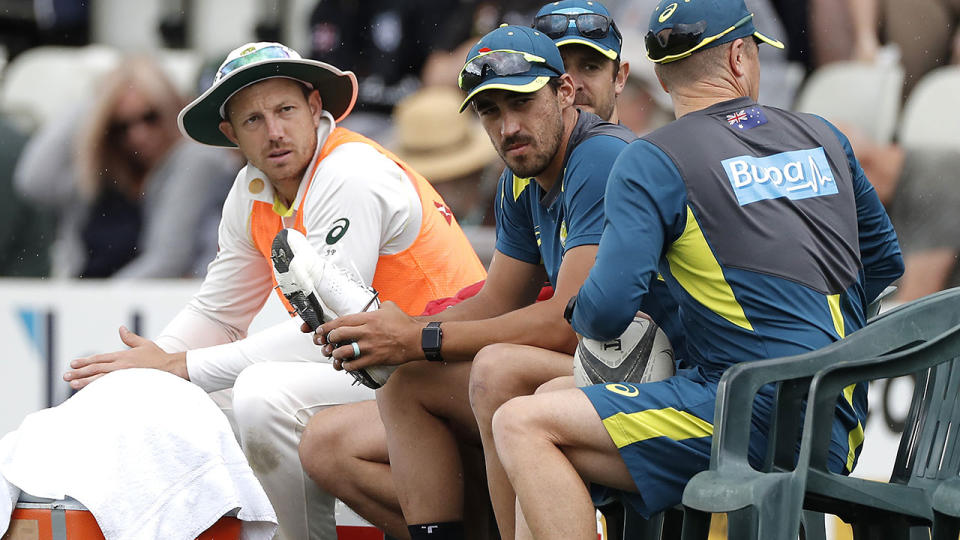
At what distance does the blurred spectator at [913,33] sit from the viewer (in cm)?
571

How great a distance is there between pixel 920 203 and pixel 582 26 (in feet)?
7.98

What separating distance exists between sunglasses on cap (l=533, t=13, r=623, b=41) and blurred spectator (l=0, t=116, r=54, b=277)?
11.8 ft

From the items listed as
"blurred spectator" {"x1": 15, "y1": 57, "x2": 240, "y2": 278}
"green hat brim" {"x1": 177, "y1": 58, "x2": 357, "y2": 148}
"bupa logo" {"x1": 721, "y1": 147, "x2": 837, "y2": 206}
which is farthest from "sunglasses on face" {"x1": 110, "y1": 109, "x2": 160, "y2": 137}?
"bupa logo" {"x1": 721, "y1": 147, "x2": 837, "y2": 206}

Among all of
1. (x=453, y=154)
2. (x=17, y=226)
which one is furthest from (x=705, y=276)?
(x=17, y=226)

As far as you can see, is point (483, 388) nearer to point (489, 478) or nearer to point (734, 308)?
point (489, 478)

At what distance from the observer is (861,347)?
2.74 m

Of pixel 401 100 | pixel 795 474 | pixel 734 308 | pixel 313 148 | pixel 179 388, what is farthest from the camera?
pixel 401 100

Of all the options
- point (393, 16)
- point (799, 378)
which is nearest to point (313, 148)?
point (799, 378)

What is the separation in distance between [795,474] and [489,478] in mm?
826

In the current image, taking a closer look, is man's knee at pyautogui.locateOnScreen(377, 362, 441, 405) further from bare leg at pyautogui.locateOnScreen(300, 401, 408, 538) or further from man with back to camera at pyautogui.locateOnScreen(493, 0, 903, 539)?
man with back to camera at pyautogui.locateOnScreen(493, 0, 903, 539)

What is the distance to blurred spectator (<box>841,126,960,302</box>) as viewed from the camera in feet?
18.9

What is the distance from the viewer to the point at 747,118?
9.66 ft

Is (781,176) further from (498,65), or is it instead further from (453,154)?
(453,154)

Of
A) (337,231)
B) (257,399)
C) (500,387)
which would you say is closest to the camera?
(500,387)
